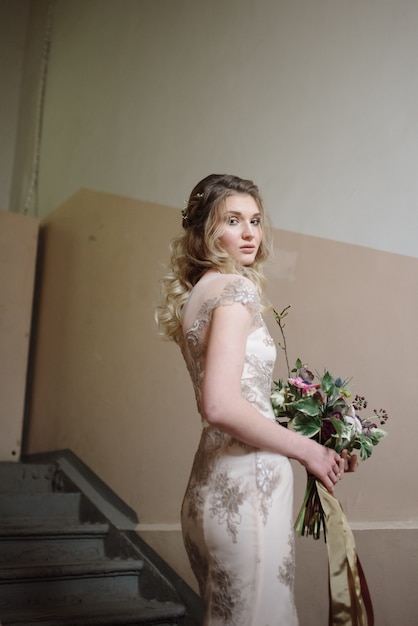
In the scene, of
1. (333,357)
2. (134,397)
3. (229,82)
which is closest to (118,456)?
(134,397)

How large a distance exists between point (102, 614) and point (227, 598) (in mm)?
1649

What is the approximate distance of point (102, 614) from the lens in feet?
9.95

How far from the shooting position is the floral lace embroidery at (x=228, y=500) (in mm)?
1611

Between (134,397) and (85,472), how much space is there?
682 millimetres

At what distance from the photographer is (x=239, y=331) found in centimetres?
168

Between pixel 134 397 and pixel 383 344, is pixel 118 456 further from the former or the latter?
pixel 383 344

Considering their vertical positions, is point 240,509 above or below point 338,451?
below

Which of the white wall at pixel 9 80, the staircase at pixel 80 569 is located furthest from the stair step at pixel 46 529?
the white wall at pixel 9 80

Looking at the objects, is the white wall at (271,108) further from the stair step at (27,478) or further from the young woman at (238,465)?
the stair step at (27,478)

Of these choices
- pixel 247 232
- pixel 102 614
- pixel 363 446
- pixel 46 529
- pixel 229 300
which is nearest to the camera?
pixel 229 300

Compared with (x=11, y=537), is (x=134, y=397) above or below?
above

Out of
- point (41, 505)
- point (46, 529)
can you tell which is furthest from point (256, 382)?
point (41, 505)

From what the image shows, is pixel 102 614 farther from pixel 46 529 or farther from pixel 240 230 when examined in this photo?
pixel 240 230

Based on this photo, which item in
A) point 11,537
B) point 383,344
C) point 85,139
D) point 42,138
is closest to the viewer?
point 383,344
